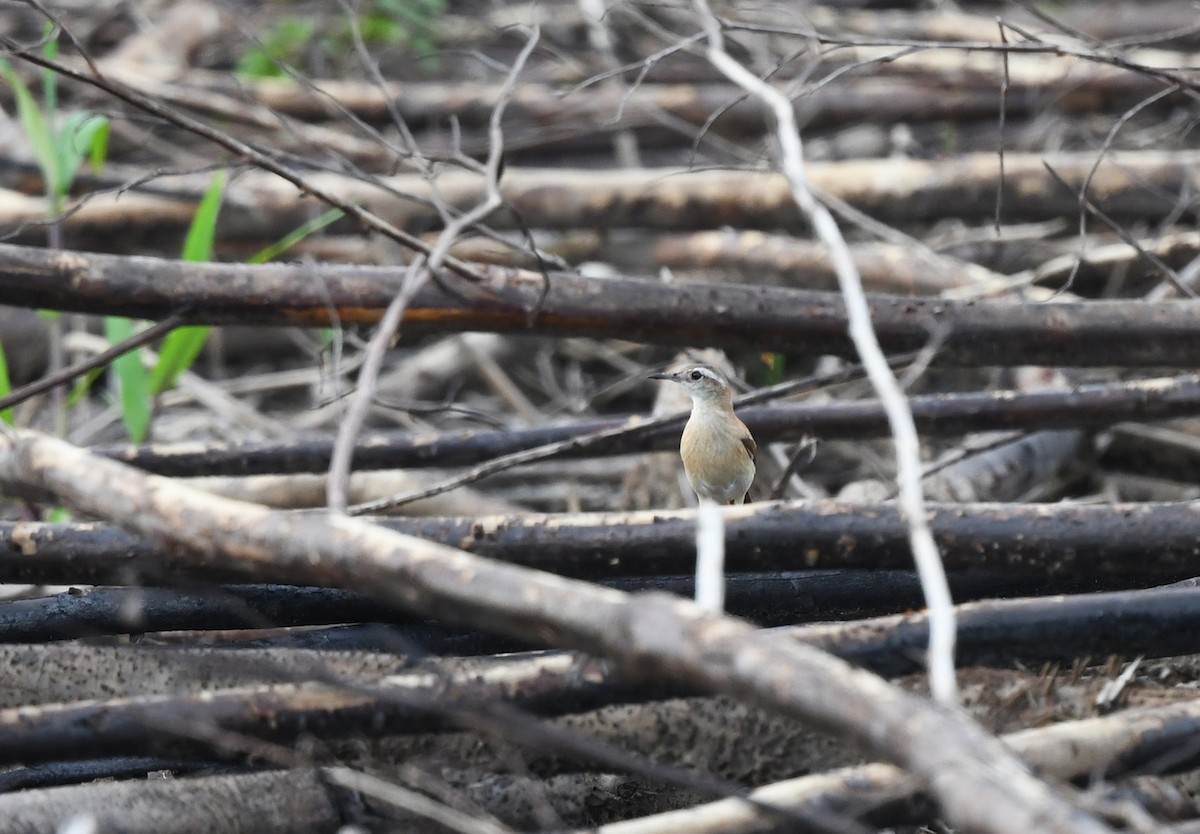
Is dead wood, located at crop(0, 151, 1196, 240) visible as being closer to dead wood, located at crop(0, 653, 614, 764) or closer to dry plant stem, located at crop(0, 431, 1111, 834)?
dead wood, located at crop(0, 653, 614, 764)

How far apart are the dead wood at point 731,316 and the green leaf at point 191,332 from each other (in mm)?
1272

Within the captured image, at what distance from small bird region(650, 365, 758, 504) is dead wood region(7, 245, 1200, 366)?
0.46 meters

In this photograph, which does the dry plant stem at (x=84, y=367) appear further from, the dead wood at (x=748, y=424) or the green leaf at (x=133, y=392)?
the green leaf at (x=133, y=392)

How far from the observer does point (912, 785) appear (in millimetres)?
2098

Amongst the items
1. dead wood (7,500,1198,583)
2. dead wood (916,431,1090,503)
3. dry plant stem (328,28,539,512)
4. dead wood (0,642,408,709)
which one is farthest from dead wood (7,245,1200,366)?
dead wood (0,642,408,709)

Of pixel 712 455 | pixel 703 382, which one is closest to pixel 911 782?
pixel 712 455

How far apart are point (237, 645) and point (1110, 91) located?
7.12 m

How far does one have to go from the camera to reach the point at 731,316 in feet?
13.3

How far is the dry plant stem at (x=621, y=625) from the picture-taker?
1.88 metres

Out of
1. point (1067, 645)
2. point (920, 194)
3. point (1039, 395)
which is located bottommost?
point (1067, 645)

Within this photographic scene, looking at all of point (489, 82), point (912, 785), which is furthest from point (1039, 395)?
point (489, 82)

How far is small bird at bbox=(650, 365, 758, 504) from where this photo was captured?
4.48 m

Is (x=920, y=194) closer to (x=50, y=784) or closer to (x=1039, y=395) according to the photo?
(x=1039, y=395)

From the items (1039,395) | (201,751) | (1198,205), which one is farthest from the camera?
(1198,205)
